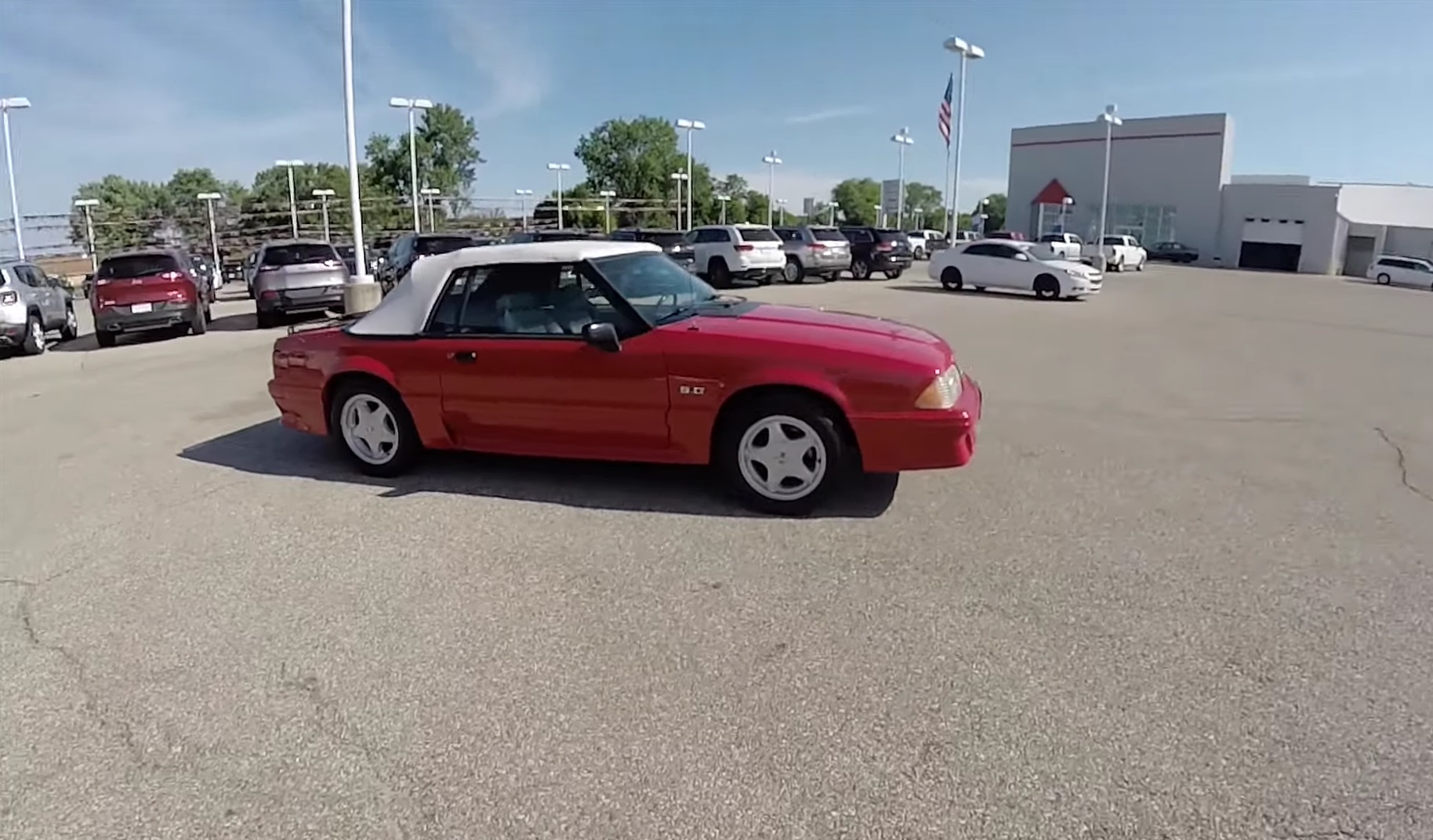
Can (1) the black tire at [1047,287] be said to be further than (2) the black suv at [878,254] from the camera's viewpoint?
No

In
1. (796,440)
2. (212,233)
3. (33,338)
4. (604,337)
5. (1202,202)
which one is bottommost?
(33,338)

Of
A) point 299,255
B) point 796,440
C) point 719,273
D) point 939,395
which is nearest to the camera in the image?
point 939,395

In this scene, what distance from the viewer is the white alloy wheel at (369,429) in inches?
232

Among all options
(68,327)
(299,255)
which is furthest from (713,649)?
(68,327)

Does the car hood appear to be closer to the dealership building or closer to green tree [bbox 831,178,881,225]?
the dealership building

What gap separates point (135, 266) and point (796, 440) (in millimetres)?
15453

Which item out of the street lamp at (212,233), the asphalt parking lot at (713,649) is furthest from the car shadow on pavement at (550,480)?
the street lamp at (212,233)

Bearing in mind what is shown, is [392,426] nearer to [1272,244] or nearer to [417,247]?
[417,247]

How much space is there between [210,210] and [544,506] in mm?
43382

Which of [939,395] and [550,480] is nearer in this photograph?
[939,395]

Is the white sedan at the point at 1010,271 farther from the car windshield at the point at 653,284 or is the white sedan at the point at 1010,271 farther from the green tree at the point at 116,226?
the green tree at the point at 116,226

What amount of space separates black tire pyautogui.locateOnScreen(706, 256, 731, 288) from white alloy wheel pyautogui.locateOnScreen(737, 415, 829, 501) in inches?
777

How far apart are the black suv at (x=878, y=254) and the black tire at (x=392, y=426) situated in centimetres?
2530

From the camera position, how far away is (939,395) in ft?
15.8
